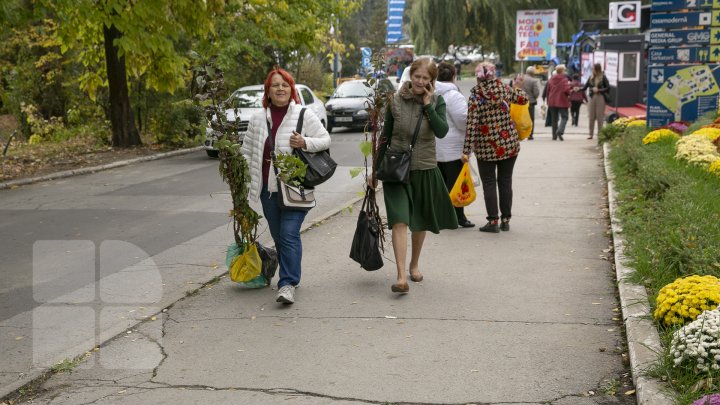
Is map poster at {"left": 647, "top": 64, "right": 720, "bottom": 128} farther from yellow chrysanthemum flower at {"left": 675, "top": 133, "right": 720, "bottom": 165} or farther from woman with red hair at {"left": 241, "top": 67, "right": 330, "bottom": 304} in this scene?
woman with red hair at {"left": 241, "top": 67, "right": 330, "bottom": 304}

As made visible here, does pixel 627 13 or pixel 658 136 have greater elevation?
pixel 627 13

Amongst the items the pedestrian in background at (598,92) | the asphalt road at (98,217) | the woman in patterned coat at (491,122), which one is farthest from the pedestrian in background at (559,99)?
the woman in patterned coat at (491,122)

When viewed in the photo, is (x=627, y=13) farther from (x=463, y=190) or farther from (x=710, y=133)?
(x=463, y=190)

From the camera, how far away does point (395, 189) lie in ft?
23.4

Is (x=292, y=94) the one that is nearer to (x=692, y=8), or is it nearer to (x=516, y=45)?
(x=692, y=8)

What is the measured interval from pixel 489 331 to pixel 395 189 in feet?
5.28

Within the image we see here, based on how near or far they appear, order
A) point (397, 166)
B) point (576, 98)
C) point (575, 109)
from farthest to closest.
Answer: point (575, 109), point (576, 98), point (397, 166)

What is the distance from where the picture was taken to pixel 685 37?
1644cm

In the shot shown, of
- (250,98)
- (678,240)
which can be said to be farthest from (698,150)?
(250,98)

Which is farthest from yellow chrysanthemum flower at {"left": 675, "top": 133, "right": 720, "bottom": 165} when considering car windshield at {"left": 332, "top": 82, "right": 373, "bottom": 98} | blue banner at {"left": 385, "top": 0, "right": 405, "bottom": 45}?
blue banner at {"left": 385, "top": 0, "right": 405, "bottom": 45}

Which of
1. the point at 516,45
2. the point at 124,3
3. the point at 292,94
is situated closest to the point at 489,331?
the point at 292,94

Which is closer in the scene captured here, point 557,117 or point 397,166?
point 397,166

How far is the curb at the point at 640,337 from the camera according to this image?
4.44 metres

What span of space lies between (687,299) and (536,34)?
33786 mm
